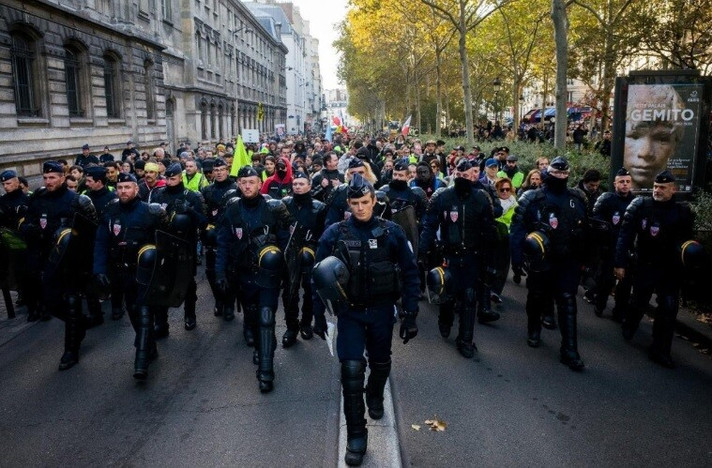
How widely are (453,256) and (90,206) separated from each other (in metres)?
3.94

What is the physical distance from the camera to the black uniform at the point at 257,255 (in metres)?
5.46

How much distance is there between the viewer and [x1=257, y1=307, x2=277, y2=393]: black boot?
5.41m

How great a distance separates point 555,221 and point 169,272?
3.92 m

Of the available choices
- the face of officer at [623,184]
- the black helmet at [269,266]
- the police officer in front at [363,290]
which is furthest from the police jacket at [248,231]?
the face of officer at [623,184]

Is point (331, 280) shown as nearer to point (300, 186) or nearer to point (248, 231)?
point (248, 231)

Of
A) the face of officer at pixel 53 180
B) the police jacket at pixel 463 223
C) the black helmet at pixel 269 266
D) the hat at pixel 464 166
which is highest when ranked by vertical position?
the hat at pixel 464 166

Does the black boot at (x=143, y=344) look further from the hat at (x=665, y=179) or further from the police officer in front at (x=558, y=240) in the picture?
the hat at (x=665, y=179)

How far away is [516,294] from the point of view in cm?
885

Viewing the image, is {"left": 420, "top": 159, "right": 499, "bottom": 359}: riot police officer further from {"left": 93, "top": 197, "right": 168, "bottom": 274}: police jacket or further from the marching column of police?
{"left": 93, "top": 197, "right": 168, "bottom": 274}: police jacket

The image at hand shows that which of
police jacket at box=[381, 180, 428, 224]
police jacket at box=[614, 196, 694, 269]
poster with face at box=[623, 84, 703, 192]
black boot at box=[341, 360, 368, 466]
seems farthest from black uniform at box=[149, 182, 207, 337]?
poster with face at box=[623, 84, 703, 192]

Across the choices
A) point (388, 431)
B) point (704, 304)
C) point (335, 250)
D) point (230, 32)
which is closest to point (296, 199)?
point (335, 250)

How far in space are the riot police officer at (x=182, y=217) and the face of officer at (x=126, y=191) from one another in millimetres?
471

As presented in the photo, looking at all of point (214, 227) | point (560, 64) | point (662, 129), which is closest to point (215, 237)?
point (214, 227)

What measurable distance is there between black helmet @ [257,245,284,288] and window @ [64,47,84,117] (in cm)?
1660
